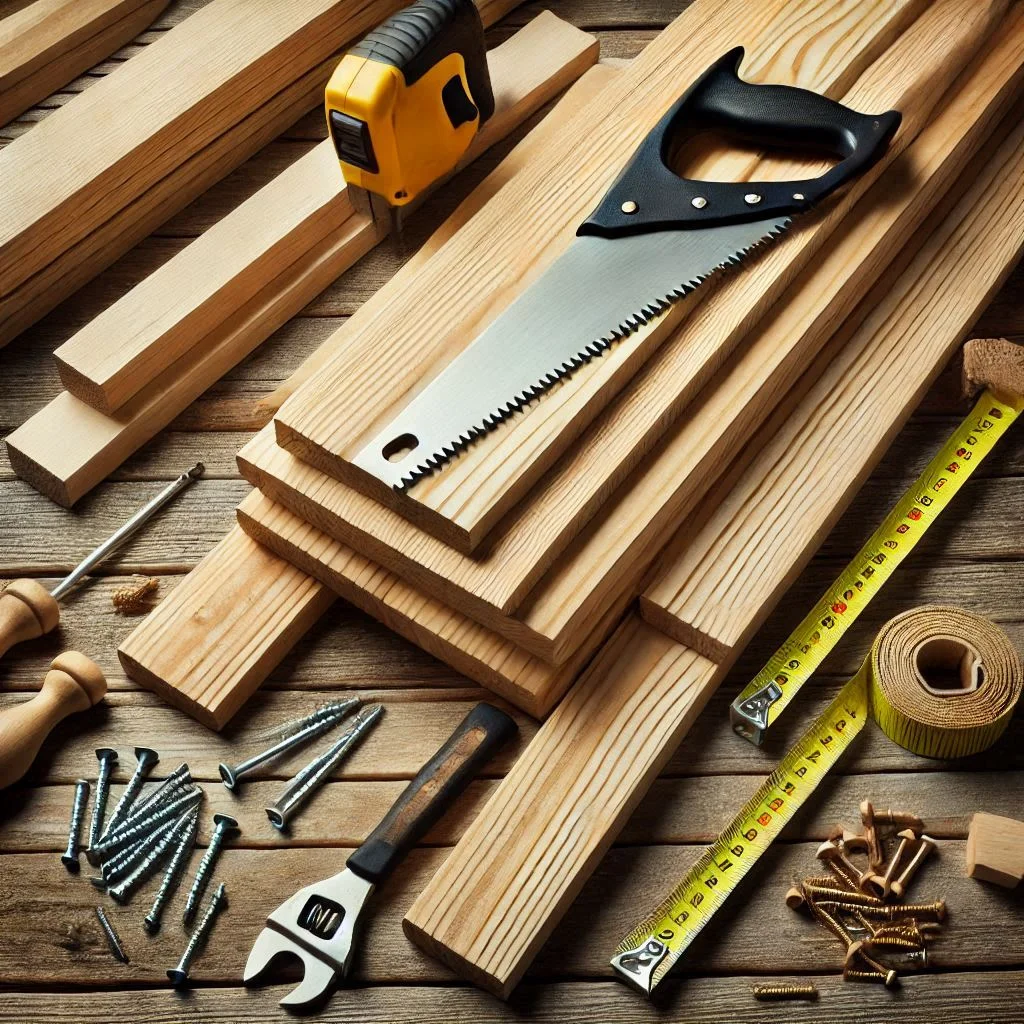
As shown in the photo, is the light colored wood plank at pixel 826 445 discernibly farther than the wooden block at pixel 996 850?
Yes

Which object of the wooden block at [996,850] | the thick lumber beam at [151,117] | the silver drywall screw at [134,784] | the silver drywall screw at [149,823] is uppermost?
the thick lumber beam at [151,117]

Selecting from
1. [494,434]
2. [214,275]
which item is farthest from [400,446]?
[214,275]

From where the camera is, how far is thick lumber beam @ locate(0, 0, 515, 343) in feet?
9.53

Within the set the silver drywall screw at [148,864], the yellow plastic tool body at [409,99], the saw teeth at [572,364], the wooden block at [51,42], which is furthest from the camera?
the wooden block at [51,42]

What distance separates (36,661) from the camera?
252cm

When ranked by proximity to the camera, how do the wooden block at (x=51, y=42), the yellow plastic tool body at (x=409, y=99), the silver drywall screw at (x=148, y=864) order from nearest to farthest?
the silver drywall screw at (x=148, y=864) → the yellow plastic tool body at (x=409, y=99) → the wooden block at (x=51, y=42)

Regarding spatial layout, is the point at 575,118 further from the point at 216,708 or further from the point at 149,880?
the point at 149,880

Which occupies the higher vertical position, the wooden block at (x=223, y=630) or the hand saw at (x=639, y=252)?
the hand saw at (x=639, y=252)

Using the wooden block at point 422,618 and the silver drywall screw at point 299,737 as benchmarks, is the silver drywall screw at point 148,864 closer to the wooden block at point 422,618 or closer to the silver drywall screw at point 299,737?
the silver drywall screw at point 299,737

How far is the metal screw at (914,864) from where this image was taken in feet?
7.28

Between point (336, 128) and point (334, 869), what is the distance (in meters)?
1.40

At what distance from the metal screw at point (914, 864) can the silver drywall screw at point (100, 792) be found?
1.31 m

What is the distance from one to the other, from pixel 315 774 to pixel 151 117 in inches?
60.6

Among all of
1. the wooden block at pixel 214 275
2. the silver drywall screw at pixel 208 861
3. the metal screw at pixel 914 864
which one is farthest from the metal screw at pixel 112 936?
the metal screw at pixel 914 864
